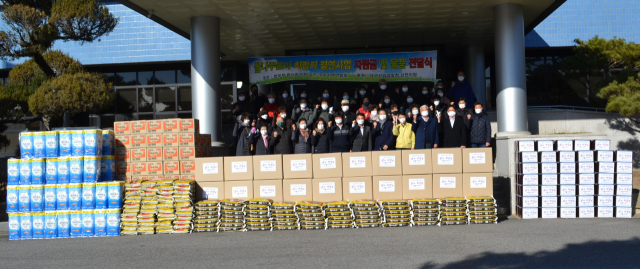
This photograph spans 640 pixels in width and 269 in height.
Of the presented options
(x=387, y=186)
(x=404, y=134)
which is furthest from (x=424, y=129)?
(x=387, y=186)

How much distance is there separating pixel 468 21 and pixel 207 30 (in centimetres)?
742

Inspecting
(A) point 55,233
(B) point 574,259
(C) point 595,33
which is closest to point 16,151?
(A) point 55,233

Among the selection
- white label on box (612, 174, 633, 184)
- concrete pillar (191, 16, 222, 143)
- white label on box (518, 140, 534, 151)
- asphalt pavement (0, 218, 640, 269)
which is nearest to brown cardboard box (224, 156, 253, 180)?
asphalt pavement (0, 218, 640, 269)

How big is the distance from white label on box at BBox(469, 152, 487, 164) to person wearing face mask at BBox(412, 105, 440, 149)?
1.83 m

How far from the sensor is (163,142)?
10688 mm

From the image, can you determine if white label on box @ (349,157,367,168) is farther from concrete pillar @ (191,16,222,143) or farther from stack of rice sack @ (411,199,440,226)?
concrete pillar @ (191,16,222,143)

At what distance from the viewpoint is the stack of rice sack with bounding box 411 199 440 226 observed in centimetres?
957

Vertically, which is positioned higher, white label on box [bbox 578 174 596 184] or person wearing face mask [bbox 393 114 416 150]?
person wearing face mask [bbox 393 114 416 150]

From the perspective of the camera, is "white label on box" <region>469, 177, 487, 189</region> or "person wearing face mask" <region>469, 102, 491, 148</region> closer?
"white label on box" <region>469, 177, 487, 189</region>

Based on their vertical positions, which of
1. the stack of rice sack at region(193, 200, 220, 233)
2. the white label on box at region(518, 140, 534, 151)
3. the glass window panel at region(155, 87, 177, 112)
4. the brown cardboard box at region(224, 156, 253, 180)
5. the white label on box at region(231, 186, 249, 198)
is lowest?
the stack of rice sack at region(193, 200, 220, 233)

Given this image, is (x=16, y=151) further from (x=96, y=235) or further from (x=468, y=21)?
(x=468, y=21)

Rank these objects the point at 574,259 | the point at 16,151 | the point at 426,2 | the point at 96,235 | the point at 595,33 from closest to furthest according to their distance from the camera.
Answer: the point at 574,259 → the point at 96,235 → the point at 426,2 → the point at 595,33 → the point at 16,151

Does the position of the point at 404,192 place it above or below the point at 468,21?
below

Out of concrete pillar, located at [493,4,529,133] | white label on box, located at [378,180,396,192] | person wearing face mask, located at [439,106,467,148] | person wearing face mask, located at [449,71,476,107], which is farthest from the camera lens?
person wearing face mask, located at [449,71,476,107]
